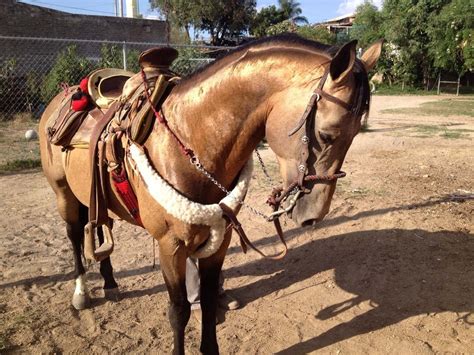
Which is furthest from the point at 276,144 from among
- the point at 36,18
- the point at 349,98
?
the point at 36,18

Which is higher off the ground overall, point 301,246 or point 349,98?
point 349,98

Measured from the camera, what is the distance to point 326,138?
1.70 m

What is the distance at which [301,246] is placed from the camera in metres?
4.37

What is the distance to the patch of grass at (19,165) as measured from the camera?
6850 millimetres

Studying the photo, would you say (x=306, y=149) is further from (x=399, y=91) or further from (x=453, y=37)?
(x=399, y=91)

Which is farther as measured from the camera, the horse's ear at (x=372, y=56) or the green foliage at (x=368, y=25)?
the green foliage at (x=368, y=25)

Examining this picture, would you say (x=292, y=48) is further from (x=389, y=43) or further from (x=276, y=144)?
(x=389, y=43)

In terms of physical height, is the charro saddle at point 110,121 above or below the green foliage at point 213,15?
below

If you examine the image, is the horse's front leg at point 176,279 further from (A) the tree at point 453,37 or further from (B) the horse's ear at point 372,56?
(A) the tree at point 453,37

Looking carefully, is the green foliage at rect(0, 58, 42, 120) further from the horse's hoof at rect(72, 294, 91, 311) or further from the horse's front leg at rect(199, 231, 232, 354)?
the horse's front leg at rect(199, 231, 232, 354)

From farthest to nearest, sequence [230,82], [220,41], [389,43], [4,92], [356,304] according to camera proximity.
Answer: [220,41] < [389,43] < [4,92] < [356,304] < [230,82]

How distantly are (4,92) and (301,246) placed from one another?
8773 mm

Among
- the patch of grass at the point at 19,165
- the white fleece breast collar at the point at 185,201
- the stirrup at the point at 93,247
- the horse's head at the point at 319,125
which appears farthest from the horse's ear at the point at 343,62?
the patch of grass at the point at 19,165

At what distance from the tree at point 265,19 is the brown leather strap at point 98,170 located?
36.6 meters
